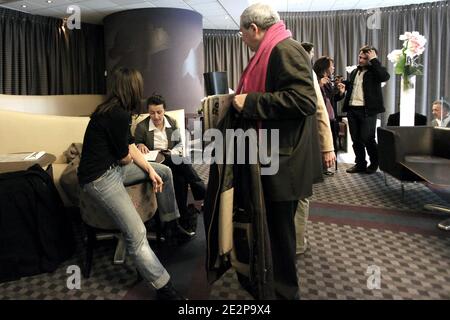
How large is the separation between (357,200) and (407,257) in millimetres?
1152

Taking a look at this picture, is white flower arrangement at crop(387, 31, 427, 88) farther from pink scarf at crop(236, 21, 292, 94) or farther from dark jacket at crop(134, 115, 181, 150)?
pink scarf at crop(236, 21, 292, 94)

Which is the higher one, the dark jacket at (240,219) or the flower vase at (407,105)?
the flower vase at (407,105)

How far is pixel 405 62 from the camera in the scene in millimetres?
3572

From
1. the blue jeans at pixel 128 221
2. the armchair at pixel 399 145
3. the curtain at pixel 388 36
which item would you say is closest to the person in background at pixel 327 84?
the armchair at pixel 399 145

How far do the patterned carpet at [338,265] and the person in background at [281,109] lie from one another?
0.42 meters

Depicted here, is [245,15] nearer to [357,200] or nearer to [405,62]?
[357,200]

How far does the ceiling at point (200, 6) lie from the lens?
5141 mm

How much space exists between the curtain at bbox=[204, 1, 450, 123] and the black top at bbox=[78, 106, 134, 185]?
6184 mm

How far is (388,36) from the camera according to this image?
21.6 feet

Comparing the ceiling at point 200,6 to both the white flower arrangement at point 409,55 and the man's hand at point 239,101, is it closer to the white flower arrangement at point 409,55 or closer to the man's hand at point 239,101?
the white flower arrangement at point 409,55

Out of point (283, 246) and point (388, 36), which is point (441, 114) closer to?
point (388, 36)

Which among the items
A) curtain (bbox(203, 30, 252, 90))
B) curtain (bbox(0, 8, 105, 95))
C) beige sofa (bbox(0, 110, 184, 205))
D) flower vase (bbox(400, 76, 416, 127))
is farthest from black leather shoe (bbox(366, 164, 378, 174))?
curtain (bbox(0, 8, 105, 95))
